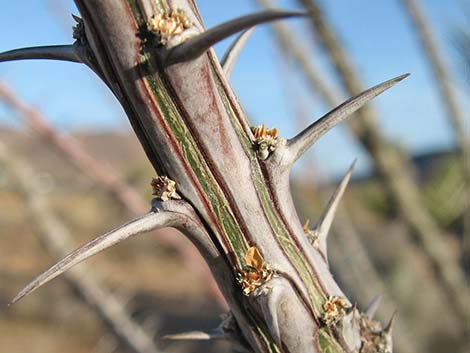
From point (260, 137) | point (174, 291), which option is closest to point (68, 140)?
point (260, 137)

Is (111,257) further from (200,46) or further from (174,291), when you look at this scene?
(200,46)

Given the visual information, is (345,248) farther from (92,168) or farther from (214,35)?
(214,35)

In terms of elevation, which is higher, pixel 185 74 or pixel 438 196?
pixel 185 74

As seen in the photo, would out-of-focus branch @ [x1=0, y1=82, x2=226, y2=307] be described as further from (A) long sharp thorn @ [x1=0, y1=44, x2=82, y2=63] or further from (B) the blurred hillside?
(A) long sharp thorn @ [x1=0, y1=44, x2=82, y2=63]

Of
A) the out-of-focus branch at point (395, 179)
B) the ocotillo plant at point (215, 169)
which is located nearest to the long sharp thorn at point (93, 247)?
the ocotillo plant at point (215, 169)

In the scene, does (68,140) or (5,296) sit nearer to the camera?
(68,140)

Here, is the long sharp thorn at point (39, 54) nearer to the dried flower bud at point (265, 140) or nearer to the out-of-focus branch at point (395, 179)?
the dried flower bud at point (265, 140)

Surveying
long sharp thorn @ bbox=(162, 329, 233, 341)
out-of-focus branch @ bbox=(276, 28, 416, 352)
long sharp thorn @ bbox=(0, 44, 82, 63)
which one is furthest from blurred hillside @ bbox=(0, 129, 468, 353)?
long sharp thorn @ bbox=(0, 44, 82, 63)
